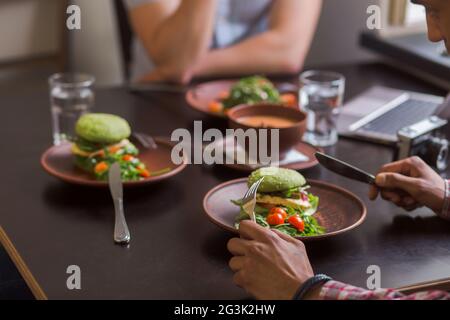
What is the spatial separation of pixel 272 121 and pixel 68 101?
54 cm

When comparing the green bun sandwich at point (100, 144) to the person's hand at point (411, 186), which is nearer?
the person's hand at point (411, 186)

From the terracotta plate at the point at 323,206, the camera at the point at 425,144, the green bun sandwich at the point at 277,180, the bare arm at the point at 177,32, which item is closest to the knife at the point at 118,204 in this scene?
the terracotta plate at the point at 323,206

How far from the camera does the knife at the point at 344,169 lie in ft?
4.87

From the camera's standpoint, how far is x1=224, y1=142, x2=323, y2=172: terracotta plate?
161 centimetres

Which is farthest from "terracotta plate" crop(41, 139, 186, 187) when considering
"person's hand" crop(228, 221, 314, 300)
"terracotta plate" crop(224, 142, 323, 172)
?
"person's hand" crop(228, 221, 314, 300)

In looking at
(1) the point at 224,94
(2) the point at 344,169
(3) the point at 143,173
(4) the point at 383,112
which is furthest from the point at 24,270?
(4) the point at 383,112

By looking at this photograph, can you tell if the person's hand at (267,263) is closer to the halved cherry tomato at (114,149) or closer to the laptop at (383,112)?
the halved cherry tomato at (114,149)

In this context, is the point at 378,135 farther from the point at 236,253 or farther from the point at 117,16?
the point at 117,16

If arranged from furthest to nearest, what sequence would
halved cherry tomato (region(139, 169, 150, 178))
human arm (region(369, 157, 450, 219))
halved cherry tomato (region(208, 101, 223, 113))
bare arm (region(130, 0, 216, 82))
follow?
bare arm (region(130, 0, 216, 82)) < halved cherry tomato (region(208, 101, 223, 113)) < halved cherry tomato (region(139, 169, 150, 178)) < human arm (region(369, 157, 450, 219))

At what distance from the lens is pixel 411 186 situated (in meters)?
1.44

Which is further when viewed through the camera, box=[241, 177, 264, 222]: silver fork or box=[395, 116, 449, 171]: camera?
box=[395, 116, 449, 171]: camera

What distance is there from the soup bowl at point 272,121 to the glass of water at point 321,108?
0.35 ft

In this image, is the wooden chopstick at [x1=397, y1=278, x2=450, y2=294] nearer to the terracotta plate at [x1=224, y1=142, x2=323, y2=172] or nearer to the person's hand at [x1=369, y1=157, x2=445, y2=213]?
the person's hand at [x1=369, y1=157, x2=445, y2=213]

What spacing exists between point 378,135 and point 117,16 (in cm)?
137
